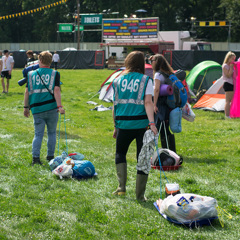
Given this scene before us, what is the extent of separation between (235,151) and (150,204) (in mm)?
3599

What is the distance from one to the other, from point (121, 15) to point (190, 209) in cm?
5533

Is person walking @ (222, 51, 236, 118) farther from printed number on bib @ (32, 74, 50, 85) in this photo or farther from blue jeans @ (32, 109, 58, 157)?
printed number on bib @ (32, 74, 50, 85)

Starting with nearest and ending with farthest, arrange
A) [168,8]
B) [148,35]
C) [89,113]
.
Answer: [89,113] < [148,35] < [168,8]

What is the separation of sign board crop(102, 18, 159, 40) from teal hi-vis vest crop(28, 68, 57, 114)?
34.4 metres

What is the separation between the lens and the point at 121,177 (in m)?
5.23

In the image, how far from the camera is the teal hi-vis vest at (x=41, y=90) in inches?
249

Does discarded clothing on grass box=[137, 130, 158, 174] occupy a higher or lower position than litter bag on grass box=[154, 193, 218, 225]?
higher

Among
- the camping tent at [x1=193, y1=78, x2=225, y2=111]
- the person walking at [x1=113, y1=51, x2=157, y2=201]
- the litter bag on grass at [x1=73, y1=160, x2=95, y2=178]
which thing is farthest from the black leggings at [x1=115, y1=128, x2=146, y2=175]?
the camping tent at [x1=193, y1=78, x2=225, y2=111]

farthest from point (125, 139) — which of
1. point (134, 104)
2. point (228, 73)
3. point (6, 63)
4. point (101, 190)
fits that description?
point (6, 63)

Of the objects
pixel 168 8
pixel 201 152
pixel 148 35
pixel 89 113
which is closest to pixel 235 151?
pixel 201 152

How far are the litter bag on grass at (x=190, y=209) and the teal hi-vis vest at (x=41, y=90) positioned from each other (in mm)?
2743

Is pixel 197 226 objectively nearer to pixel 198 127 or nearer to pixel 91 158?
pixel 91 158

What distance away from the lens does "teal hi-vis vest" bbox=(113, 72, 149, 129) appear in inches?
191

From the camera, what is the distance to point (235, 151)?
26.6ft
